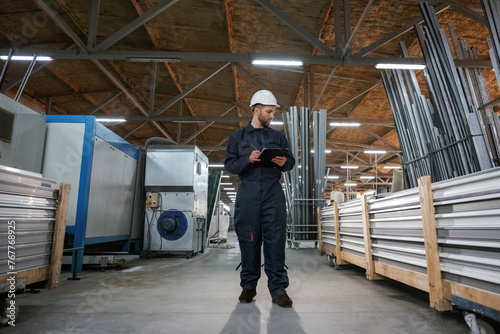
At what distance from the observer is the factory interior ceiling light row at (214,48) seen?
19.2ft

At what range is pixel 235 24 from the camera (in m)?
6.71

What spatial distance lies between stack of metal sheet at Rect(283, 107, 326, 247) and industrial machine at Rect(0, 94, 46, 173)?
14.8 ft

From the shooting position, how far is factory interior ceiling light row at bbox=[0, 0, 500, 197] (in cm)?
585

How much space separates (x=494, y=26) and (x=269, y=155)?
4.07 m

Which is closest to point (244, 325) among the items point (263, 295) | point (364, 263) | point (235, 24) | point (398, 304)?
point (263, 295)

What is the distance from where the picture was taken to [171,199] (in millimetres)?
5359

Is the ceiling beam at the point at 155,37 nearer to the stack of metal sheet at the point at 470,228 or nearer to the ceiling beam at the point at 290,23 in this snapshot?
the ceiling beam at the point at 290,23

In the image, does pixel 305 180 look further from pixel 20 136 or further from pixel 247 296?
pixel 20 136

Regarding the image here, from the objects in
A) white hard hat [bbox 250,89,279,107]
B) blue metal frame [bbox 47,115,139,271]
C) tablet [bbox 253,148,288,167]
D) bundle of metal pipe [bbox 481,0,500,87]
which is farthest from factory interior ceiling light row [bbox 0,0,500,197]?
tablet [bbox 253,148,288,167]

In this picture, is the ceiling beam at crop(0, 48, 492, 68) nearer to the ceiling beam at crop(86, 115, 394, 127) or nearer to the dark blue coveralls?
the ceiling beam at crop(86, 115, 394, 127)

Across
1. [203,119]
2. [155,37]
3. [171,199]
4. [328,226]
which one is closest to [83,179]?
[171,199]

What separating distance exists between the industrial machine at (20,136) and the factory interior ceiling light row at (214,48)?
276 centimetres

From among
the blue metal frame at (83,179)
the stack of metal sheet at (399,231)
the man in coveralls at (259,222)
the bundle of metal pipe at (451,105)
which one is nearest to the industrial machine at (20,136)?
the blue metal frame at (83,179)

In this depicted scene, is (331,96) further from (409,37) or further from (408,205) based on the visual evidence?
(408,205)
